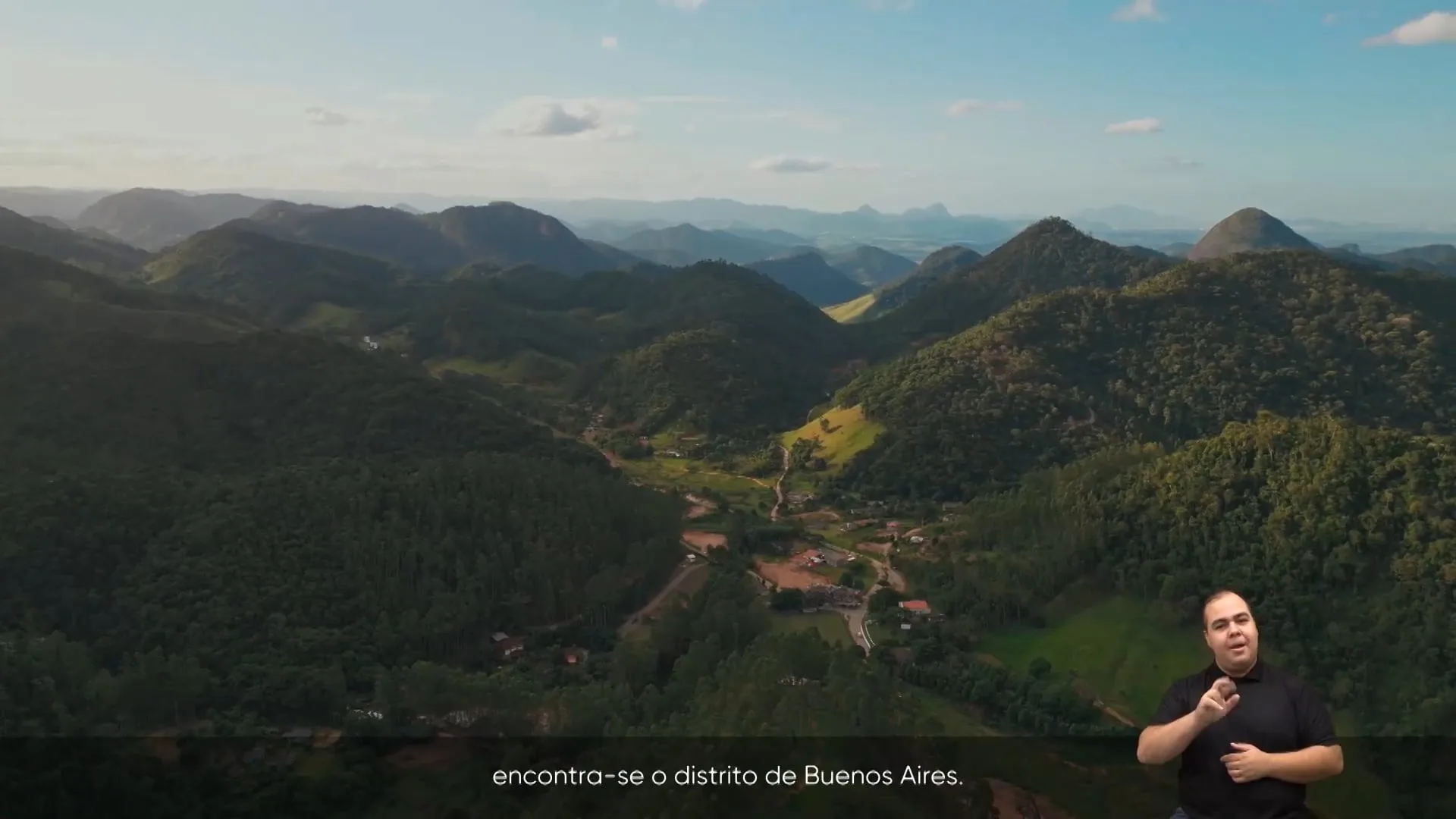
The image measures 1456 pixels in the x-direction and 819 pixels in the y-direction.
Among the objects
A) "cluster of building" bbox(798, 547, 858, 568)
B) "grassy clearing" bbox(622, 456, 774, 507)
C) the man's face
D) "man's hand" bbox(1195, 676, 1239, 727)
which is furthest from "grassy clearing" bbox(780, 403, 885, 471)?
"man's hand" bbox(1195, 676, 1239, 727)

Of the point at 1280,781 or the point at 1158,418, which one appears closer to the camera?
the point at 1280,781

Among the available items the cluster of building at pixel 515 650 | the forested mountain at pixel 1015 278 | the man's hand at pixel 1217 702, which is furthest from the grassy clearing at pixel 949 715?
the forested mountain at pixel 1015 278

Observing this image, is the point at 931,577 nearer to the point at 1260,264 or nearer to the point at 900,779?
the point at 900,779

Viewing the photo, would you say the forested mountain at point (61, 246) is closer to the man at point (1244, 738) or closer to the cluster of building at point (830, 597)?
the cluster of building at point (830, 597)

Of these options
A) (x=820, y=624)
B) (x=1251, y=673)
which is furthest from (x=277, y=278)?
(x=1251, y=673)

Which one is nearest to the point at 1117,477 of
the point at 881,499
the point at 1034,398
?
the point at 881,499

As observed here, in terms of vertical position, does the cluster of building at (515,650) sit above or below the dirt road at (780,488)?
below
